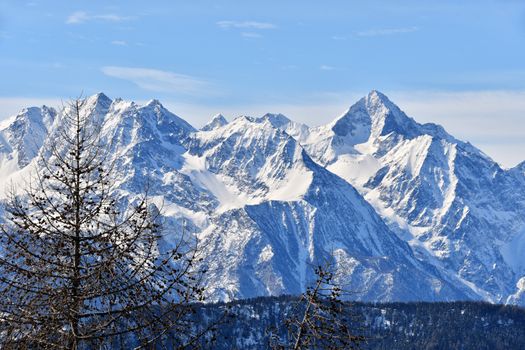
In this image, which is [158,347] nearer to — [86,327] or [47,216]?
[86,327]

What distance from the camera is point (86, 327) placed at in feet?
96.7

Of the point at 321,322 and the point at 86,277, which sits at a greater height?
the point at 86,277

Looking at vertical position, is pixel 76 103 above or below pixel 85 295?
above

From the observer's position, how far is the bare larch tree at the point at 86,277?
28938mm

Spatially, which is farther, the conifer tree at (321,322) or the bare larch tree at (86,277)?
the conifer tree at (321,322)

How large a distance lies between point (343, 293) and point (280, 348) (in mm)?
2299

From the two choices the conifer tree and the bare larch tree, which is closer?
the bare larch tree

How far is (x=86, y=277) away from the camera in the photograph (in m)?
29.9

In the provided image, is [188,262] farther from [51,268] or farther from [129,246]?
[51,268]

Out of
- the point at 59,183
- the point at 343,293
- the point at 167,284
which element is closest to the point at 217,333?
the point at 167,284

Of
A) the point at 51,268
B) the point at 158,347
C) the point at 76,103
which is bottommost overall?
the point at 158,347

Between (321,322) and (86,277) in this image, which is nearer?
(86,277)

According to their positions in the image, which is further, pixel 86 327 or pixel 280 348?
pixel 280 348

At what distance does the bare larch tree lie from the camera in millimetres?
28938
